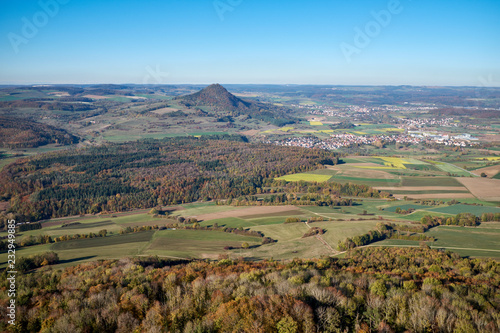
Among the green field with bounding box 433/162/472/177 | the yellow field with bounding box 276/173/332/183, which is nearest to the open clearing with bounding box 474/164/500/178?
the green field with bounding box 433/162/472/177

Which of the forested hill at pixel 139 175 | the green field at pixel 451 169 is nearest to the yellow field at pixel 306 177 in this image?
the forested hill at pixel 139 175

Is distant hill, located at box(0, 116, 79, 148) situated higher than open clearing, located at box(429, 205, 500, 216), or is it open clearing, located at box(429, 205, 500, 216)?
distant hill, located at box(0, 116, 79, 148)

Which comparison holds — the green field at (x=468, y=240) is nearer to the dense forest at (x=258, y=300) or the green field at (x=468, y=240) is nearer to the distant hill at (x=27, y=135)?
the dense forest at (x=258, y=300)

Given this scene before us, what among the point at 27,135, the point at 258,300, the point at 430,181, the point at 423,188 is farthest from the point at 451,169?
the point at 27,135

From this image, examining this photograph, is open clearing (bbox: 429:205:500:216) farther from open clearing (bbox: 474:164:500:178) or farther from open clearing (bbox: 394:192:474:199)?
open clearing (bbox: 474:164:500:178)

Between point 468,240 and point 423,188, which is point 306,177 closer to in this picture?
point 423,188

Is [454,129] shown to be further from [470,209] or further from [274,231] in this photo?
[274,231]
